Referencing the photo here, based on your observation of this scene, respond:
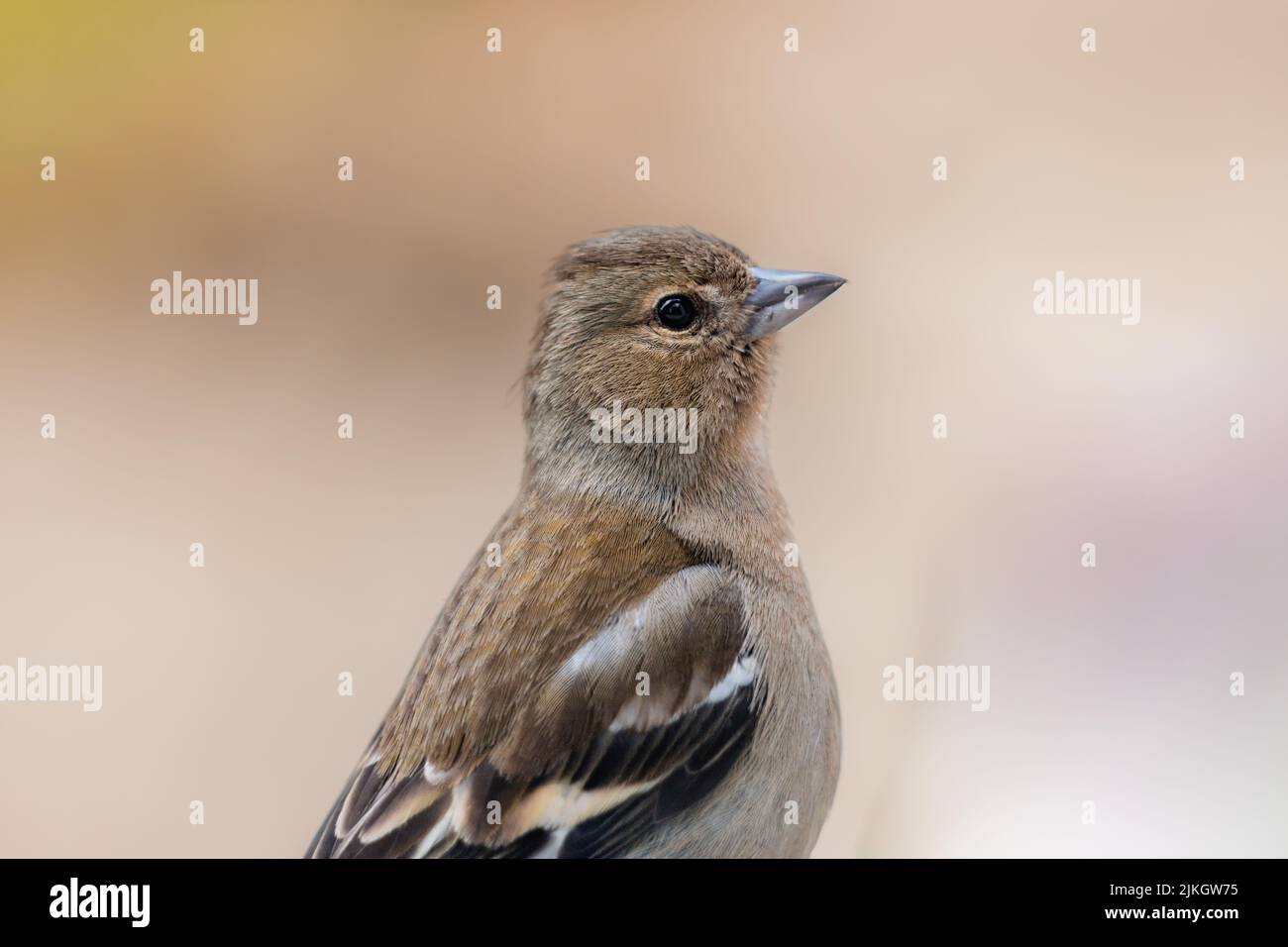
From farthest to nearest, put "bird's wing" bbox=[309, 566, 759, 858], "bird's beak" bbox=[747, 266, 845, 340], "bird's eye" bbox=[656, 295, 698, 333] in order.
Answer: "bird's eye" bbox=[656, 295, 698, 333]
"bird's beak" bbox=[747, 266, 845, 340]
"bird's wing" bbox=[309, 566, 759, 858]

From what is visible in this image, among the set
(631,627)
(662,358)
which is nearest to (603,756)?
(631,627)

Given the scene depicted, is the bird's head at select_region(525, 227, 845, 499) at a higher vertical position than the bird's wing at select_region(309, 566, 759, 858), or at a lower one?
higher

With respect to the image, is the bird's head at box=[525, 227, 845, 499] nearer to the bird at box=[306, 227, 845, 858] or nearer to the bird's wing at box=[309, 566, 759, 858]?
the bird at box=[306, 227, 845, 858]

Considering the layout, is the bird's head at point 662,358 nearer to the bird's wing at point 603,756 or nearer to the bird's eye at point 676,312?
the bird's eye at point 676,312

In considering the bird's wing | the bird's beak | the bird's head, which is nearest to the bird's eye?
the bird's head

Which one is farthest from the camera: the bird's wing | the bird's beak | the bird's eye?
the bird's eye

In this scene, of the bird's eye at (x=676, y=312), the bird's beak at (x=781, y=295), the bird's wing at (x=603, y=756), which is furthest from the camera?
the bird's eye at (x=676, y=312)

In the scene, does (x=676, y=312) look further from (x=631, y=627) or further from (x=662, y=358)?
(x=631, y=627)

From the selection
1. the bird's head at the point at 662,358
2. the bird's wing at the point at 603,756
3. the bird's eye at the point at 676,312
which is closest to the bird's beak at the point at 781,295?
the bird's head at the point at 662,358
